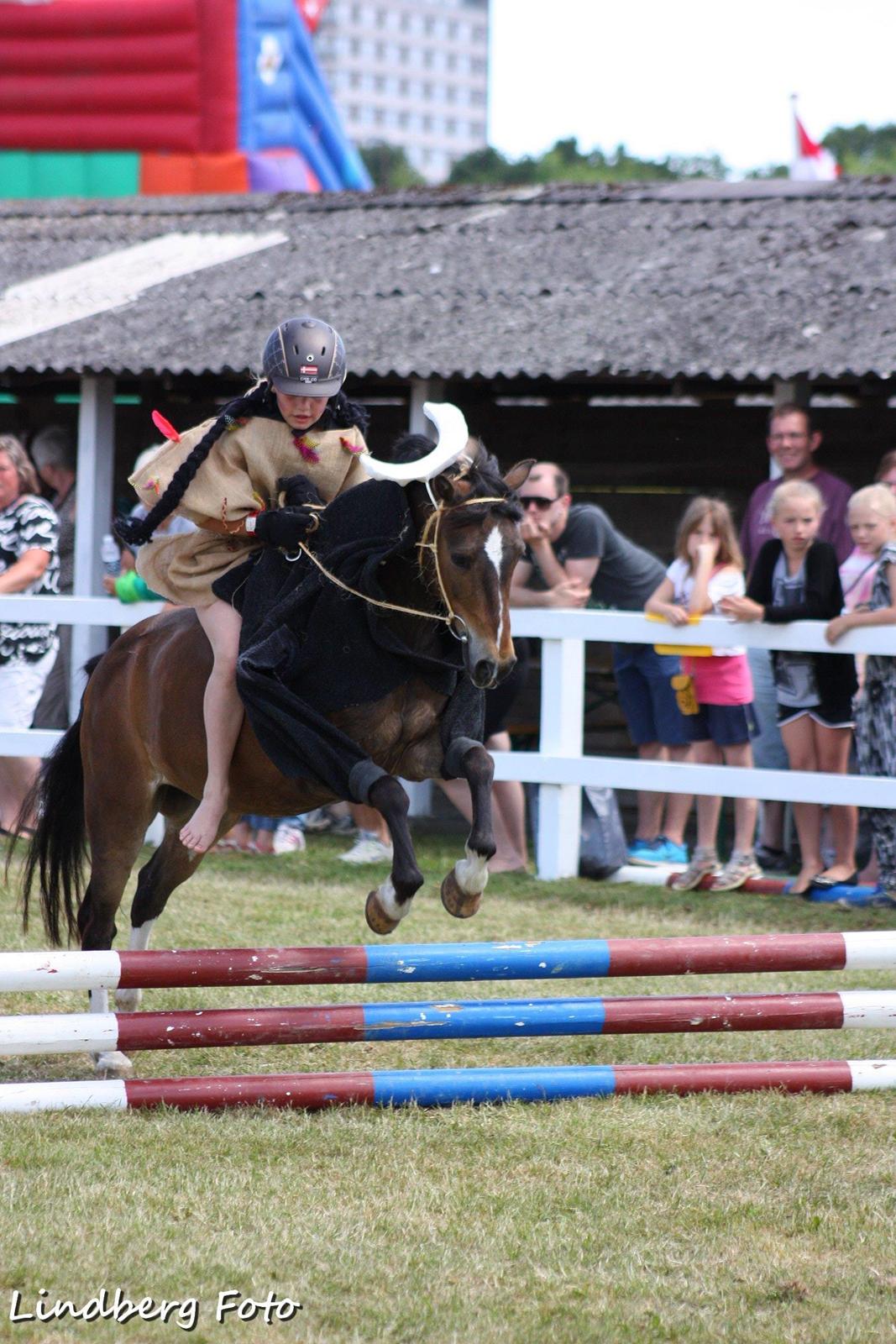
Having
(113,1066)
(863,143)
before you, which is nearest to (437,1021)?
(113,1066)

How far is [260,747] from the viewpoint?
5.27 m

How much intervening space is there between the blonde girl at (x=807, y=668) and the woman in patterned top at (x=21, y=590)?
4.24 meters

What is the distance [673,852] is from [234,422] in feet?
16.6

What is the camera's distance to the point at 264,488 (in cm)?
532

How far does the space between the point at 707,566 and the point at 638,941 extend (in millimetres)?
4241

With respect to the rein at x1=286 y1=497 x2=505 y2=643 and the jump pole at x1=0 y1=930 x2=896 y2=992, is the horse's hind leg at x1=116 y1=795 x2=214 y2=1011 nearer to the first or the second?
the jump pole at x1=0 y1=930 x2=896 y2=992

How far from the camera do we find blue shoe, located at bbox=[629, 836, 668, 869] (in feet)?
30.8

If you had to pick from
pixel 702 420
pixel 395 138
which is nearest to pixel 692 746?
pixel 702 420

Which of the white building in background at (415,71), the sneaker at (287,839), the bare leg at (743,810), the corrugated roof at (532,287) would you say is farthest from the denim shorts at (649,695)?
the white building in background at (415,71)

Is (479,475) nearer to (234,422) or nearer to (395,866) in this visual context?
(234,422)

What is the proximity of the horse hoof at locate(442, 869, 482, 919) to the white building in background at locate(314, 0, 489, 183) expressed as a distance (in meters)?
150

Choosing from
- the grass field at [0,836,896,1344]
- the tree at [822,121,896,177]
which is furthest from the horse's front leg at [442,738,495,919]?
the tree at [822,121,896,177]

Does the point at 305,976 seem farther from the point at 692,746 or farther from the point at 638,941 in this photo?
the point at 692,746

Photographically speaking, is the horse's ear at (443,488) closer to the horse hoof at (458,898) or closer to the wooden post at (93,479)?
the horse hoof at (458,898)
